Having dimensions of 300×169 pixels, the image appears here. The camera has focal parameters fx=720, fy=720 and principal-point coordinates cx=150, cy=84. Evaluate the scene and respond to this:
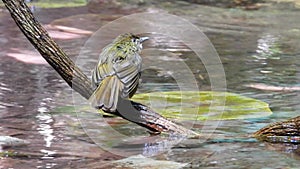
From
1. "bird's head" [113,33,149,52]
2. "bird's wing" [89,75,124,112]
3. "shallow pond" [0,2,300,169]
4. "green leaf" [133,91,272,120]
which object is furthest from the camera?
"green leaf" [133,91,272,120]

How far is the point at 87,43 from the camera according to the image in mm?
7168

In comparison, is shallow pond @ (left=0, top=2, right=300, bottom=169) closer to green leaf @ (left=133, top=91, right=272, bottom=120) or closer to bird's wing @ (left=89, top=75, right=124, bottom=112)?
green leaf @ (left=133, top=91, right=272, bottom=120)

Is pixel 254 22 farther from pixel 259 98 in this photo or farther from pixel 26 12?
pixel 26 12

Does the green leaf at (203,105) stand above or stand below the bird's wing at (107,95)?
below

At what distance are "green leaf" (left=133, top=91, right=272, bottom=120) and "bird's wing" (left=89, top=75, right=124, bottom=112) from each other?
103 cm

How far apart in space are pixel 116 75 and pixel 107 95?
0.14 meters

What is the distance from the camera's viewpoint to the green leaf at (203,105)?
4.44 m

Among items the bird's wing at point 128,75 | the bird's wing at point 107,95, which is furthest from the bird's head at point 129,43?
the bird's wing at point 107,95

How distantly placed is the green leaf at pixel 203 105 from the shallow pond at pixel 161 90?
0.10 meters

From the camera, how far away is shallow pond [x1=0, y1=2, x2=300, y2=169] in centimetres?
345

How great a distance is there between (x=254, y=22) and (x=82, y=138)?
17.7 feet

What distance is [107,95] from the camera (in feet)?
11.0

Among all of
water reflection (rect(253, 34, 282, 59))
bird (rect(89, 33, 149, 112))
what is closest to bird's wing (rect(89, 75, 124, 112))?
bird (rect(89, 33, 149, 112))

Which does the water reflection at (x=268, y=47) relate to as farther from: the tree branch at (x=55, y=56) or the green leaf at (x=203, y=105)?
the tree branch at (x=55, y=56)
